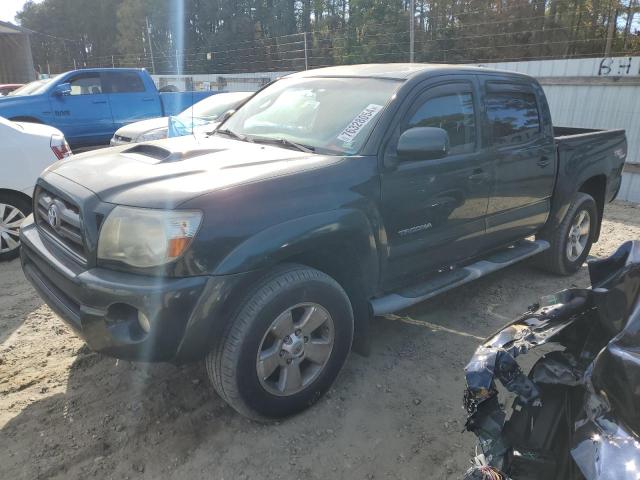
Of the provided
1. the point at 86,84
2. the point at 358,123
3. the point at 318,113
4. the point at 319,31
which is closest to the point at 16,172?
the point at 318,113

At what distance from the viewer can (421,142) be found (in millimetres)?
2984

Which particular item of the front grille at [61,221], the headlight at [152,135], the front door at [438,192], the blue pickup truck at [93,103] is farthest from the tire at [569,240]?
the blue pickup truck at [93,103]

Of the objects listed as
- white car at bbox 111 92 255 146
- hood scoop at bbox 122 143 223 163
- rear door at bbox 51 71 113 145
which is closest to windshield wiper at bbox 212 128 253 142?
hood scoop at bbox 122 143 223 163

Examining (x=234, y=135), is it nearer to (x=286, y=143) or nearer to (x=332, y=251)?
(x=286, y=143)

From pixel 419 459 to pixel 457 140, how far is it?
2131mm

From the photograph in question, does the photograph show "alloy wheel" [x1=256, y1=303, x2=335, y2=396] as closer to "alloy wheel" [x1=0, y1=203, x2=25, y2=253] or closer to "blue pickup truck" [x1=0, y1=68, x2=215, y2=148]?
"alloy wheel" [x1=0, y1=203, x2=25, y2=253]

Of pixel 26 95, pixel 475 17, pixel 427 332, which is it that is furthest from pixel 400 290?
pixel 475 17

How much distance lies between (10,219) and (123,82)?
679 cm

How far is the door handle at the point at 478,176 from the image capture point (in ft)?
11.8

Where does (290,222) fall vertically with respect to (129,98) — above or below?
below

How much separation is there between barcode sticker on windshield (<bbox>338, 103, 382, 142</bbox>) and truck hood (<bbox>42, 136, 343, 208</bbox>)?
235 millimetres

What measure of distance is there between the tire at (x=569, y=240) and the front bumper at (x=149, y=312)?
3548mm

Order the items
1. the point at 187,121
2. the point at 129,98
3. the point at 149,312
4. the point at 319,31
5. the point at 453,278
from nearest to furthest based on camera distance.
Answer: the point at 149,312
the point at 453,278
the point at 187,121
the point at 129,98
the point at 319,31

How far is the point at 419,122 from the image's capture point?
3318 mm
